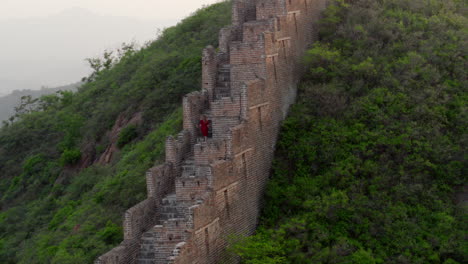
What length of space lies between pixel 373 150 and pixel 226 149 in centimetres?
476

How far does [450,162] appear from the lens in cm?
1866

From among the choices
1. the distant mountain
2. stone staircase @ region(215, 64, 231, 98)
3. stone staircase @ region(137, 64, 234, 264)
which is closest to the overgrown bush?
stone staircase @ region(215, 64, 231, 98)

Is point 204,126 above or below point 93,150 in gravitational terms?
above

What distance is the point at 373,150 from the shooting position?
63.1 feet

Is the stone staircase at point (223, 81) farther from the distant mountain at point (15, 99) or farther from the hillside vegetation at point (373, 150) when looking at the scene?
the distant mountain at point (15, 99)

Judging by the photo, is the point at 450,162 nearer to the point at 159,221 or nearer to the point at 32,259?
the point at 159,221

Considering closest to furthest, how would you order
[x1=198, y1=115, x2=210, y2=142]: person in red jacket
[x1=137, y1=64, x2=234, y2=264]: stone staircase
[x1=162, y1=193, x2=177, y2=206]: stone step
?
1. [x1=137, y1=64, x2=234, y2=264]: stone staircase
2. [x1=162, y1=193, x2=177, y2=206]: stone step
3. [x1=198, y1=115, x2=210, y2=142]: person in red jacket

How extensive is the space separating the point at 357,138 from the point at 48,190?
1785cm

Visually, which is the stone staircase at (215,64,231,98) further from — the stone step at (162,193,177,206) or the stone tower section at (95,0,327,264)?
the stone step at (162,193,177,206)

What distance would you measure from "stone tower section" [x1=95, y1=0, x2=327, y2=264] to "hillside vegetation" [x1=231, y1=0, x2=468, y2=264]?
675 mm

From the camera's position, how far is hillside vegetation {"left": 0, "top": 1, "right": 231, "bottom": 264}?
73.3ft

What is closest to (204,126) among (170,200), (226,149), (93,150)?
(226,149)

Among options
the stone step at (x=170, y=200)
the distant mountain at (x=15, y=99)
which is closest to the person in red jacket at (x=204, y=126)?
the stone step at (x=170, y=200)

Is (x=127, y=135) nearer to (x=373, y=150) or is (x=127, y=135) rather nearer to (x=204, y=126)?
(x=204, y=126)
